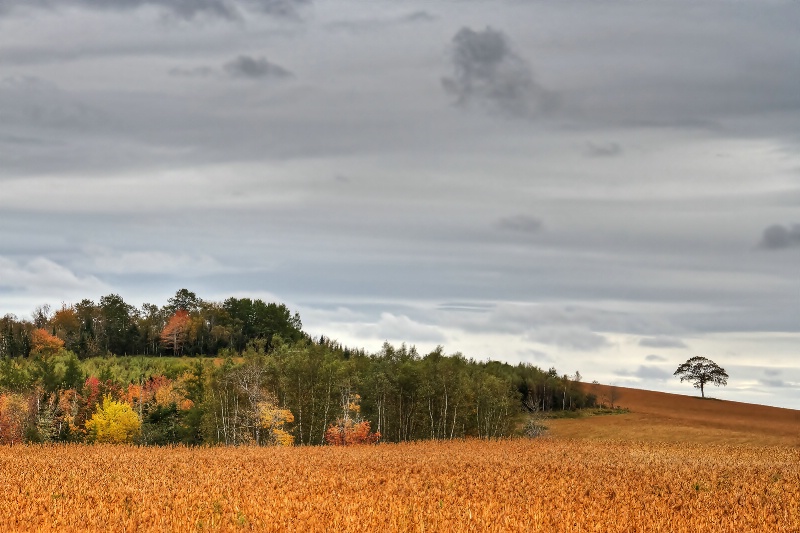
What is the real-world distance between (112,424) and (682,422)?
74313 mm

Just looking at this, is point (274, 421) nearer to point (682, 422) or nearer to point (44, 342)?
point (682, 422)

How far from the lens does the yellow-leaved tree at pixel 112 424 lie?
9050 centimetres

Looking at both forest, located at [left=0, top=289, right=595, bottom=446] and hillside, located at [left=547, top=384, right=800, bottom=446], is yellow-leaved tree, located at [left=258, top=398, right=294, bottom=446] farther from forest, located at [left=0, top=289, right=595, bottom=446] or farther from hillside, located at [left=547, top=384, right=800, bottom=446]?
hillside, located at [left=547, top=384, right=800, bottom=446]

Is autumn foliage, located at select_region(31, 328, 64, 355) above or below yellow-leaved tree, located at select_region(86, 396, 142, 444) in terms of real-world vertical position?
above

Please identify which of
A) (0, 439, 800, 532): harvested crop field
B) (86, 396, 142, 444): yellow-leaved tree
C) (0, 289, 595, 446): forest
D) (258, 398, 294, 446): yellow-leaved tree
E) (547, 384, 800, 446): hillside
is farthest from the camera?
(86, 396, 142, 444): yellow-leaved tree

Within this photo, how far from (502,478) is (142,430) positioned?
53.1m

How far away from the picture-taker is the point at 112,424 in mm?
91062

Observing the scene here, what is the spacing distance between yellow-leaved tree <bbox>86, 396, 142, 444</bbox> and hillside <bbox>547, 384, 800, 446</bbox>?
51.2 meters

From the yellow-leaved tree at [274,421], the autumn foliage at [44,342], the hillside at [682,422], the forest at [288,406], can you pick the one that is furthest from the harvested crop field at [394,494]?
the autumn foliage at [44,342]

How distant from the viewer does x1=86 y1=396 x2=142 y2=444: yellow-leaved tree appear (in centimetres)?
9050

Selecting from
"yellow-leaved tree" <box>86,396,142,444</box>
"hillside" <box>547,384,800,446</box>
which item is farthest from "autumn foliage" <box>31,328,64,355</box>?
"hillside" <box>547,384,800,446</box>

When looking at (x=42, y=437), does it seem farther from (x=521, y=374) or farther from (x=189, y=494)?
(x=521, y=374)

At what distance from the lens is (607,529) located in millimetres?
24391

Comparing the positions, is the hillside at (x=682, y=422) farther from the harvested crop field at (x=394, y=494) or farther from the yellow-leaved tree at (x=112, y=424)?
the yellow-leaved tree at (x=112, y=424)
